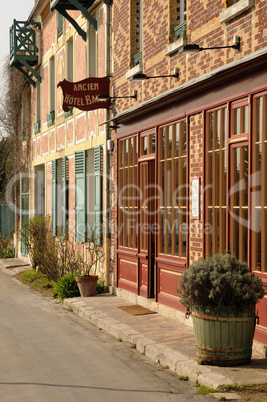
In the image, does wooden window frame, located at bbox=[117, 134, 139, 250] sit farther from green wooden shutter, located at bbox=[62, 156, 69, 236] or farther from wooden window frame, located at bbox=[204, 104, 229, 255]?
green wooden shutter, located at bbox=[62, 156, 69, 236]

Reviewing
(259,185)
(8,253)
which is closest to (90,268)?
(259,185)

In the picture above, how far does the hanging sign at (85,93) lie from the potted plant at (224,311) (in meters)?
6.35

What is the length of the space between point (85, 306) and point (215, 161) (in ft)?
13.4

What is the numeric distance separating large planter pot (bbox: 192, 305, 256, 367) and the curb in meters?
0.21

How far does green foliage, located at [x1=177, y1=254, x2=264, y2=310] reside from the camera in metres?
7.06

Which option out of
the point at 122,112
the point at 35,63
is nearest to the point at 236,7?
the point at 122,112

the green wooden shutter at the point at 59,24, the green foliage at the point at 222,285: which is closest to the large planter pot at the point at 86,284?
the green foliage at the point at 222,285

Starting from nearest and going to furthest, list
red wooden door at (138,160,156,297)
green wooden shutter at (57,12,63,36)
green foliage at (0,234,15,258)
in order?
red wooden door at (138,160,156,297) < green wooden shutter at (57,12,63,36) < green foliage at (0,234,15,258)

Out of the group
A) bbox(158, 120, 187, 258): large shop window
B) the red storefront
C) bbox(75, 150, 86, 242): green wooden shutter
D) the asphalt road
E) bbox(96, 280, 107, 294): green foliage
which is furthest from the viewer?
bbox(75, 150, 86, 242): green wooden shutter

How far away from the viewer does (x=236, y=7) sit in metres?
8.10

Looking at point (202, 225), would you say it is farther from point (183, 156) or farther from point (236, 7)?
point (236, 7)

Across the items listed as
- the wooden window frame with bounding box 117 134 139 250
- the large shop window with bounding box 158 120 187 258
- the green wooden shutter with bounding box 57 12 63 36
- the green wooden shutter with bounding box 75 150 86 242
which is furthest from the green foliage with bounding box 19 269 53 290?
the green wooden shutter with bounding box 57 12 63 36

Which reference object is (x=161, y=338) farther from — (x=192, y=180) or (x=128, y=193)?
(x=128, y=193)

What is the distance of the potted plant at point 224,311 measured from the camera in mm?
7066
